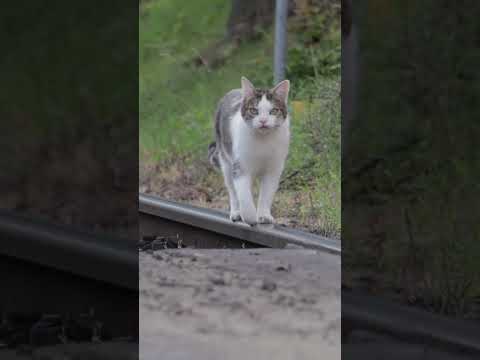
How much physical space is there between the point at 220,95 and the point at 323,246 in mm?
3590

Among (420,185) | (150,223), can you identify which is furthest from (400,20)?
(150,223)

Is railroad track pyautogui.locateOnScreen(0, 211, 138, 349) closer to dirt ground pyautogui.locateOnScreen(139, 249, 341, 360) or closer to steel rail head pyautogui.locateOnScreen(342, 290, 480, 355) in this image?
steel rail head pyautogui.locateOnScreen(342, 290, 480, 355)

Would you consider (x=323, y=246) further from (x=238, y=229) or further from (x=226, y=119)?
(x=226, y=119)

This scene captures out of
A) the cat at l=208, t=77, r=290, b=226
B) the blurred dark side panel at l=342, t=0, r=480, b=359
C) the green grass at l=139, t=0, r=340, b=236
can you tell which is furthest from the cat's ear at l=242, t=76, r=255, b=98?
the blurred dark side panel at l=342, t=0, r=480, b=359

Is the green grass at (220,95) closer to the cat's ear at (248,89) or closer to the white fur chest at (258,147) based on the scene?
the white fur chest at (258,147)

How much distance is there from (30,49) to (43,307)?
83cm

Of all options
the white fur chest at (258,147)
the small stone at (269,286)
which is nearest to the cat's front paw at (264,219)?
the white fur chest at (258,147)

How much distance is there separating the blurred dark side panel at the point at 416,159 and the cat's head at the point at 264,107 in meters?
1.91

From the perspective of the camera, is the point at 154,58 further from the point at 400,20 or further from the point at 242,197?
the point at 400,20

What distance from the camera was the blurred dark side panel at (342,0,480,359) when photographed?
2607 millimetres

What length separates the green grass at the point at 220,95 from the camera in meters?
5.89

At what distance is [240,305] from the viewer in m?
4.38

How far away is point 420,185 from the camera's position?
2.62 metres

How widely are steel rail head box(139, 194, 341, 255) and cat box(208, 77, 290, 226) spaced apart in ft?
0.19
